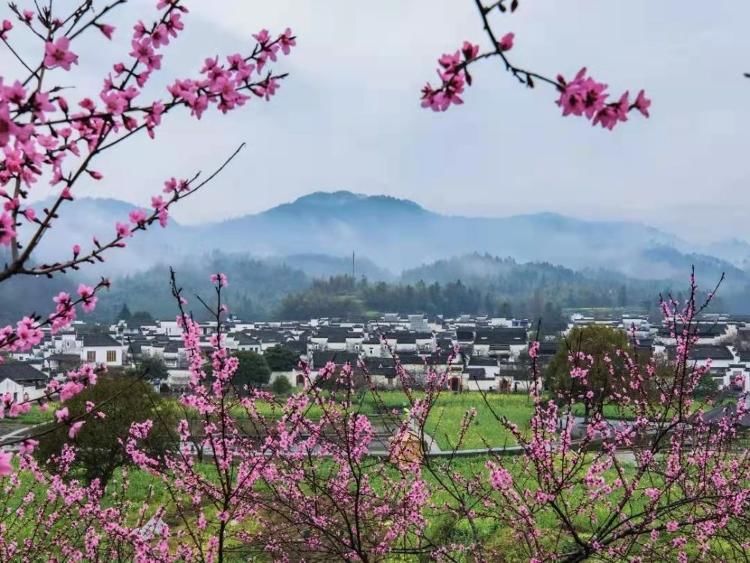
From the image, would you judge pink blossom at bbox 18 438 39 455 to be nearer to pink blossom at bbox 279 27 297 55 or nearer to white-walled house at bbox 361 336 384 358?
pink blossom at bbox 279 27 297 55

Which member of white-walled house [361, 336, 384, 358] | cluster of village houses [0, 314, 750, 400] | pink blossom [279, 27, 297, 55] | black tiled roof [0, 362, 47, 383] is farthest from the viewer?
white-walled house [361, 336, 384, 358]

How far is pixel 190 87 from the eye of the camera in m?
2.45

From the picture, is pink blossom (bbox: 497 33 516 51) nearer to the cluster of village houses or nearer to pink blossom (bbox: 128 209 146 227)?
pink blossom (bbox: 128 209 146 227)

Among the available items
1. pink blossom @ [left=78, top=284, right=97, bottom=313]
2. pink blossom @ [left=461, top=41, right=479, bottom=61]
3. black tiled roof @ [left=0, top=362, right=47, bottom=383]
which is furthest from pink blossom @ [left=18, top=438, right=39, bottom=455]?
black tiled roof @ [left=0, top=362, right=47, bottom=383]

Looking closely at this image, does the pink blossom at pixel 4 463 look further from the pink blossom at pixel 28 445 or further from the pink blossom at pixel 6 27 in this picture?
the pink blossom at pixel 6 27

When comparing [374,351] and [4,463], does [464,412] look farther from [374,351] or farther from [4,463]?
[374,351]

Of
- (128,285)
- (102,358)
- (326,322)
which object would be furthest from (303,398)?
(128,285)

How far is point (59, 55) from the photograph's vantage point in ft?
6.31

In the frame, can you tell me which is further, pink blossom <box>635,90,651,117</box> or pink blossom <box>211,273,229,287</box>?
pink blossom <box>211,273,229,287</box>

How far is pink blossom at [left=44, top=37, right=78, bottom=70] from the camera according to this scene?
6.22 feet

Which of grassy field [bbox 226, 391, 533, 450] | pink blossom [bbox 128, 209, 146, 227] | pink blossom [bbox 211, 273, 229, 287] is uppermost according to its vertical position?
pink blossom [bbox 128, 209, 146, 227]

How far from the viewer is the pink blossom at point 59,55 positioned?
1.90 m

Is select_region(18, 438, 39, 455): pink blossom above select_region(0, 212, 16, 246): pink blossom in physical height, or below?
below

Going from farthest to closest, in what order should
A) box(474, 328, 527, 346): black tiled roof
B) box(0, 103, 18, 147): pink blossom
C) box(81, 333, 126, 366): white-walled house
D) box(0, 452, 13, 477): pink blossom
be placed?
1. box(474, 328, 527, 346): black tiled roof
2. box(81, 333, 126, 366): white-walled house
3. box(0, 452, 13, 477): pink blossom
4. box(0, 103, 18, 147): pink blossom
